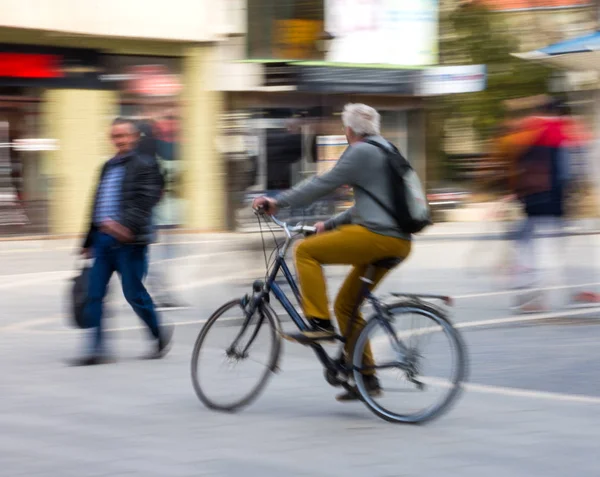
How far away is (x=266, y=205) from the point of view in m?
6.47

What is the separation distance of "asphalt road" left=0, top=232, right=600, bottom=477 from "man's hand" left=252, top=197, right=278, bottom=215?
0.67 m

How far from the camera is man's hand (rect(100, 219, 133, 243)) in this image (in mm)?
8223

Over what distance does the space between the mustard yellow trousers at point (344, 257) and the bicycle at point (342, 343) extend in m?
0.05

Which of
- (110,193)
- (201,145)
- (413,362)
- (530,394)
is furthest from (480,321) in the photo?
(201,145)

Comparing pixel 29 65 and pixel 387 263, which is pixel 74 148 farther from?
pixel 387 263

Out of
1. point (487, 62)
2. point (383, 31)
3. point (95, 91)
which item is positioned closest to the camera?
point (95, 91)

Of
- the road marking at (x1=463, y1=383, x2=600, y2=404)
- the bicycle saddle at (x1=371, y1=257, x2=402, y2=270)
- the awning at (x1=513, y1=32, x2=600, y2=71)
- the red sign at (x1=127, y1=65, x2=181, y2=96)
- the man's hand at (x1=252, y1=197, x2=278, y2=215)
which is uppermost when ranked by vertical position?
the awning at (x1=513, y1=32, x2=600, y2=71)

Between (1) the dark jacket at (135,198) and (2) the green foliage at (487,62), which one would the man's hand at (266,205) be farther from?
(2) the green foliage at (487,62)

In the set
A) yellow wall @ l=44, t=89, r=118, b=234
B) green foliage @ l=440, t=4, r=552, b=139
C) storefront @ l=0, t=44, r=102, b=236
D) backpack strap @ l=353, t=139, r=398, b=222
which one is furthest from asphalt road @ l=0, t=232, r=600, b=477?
green foliage @ l=440, t=4, r=552, b=139

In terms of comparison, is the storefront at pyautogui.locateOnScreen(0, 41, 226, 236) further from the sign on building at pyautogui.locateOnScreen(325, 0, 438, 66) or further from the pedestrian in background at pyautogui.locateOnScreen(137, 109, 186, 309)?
the pedestrian in background at pyautogui.locateOnScreen(137, 109, 186, 309)

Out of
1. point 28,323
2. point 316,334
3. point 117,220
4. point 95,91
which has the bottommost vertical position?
point 28,323

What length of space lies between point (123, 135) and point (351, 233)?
2.44m

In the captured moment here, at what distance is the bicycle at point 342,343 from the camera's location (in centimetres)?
631

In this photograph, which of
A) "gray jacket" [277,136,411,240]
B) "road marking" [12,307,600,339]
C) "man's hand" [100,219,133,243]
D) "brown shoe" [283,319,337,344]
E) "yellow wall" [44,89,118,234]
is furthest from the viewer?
"yellow wall" [44,89,118,234]
